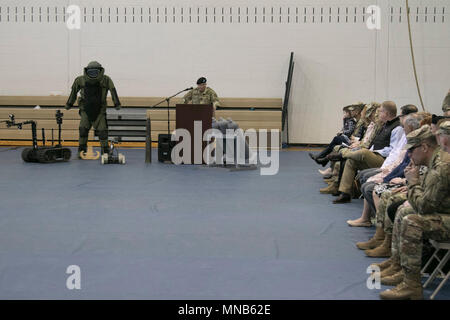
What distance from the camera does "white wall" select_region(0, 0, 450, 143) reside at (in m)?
12.5

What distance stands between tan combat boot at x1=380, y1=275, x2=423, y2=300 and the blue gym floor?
115mm

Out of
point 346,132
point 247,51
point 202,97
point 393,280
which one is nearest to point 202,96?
point 202,97

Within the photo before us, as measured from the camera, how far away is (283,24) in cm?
1270

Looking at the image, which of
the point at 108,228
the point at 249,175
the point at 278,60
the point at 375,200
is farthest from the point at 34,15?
the point at 375,200

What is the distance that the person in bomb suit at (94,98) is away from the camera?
9.99m

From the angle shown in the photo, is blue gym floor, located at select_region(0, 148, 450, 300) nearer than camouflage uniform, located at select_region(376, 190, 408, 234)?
Yes

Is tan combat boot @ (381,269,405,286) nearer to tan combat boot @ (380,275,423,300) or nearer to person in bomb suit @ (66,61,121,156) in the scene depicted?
tan combat boot @ (380,275,423,300)

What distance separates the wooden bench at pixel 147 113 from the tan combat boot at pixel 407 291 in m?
9.24

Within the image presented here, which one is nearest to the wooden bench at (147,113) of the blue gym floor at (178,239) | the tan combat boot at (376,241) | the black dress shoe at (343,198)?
the blue gym floor at (178,239)

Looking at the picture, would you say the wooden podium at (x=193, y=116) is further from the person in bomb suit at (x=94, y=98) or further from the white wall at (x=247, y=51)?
the white wall at (x=247, y=51)

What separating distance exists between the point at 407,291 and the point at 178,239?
1.95 m

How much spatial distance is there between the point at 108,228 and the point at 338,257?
1.97 meters

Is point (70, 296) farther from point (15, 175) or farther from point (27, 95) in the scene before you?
point (27, 95)

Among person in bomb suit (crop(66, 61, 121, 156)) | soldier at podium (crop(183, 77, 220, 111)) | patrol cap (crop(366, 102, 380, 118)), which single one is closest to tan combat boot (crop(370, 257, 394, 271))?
patrol cap (crop(366, 102, 380, 118))
